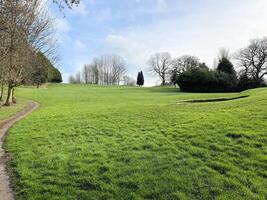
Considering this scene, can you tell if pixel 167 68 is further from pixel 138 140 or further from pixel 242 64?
pixel 138 140

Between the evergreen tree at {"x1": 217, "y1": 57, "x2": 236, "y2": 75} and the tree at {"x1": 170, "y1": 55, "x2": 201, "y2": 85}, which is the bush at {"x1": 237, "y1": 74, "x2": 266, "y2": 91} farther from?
the tree at {"x1": 170, "y1": 55, "x2": 201, "y2": 85}

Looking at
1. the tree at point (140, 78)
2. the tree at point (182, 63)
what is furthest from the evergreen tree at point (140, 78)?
the tree at point (182, 63)

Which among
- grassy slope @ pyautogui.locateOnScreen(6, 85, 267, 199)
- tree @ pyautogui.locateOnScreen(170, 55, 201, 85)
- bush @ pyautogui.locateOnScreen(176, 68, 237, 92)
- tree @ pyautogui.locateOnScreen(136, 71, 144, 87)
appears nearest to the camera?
grassy slope @ pyautogui.locateOnScreen(6, 85, 267, 199)

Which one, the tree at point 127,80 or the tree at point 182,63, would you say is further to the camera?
the tree at point 127,80

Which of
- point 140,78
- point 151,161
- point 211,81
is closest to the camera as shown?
point 151,161

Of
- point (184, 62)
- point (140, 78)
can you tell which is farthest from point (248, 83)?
point (140, 78)

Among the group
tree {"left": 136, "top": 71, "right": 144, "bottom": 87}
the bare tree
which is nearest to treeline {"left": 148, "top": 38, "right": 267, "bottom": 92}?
the bare tree

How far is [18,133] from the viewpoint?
50.5 ft

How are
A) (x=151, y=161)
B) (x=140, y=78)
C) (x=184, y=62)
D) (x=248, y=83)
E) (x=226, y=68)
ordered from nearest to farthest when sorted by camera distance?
1. (x=151, y=161)
2. (x=248, y=83)
3. (x=226, y=68)
4. (x=184, y=62)
5. (x=140, y=78)

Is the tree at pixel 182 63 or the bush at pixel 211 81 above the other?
the tree at pixel 182 63

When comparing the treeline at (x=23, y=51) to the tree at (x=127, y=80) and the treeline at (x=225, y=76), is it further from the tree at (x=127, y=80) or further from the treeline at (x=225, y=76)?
the tree at (x=127, y=80)

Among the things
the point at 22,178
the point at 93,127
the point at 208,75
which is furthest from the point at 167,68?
the point at 22,178

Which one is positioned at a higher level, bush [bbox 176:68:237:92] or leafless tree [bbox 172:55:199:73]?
leafless tree [bbox 172:55:199:73]

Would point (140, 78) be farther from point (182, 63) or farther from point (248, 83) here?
point (248, 83)
